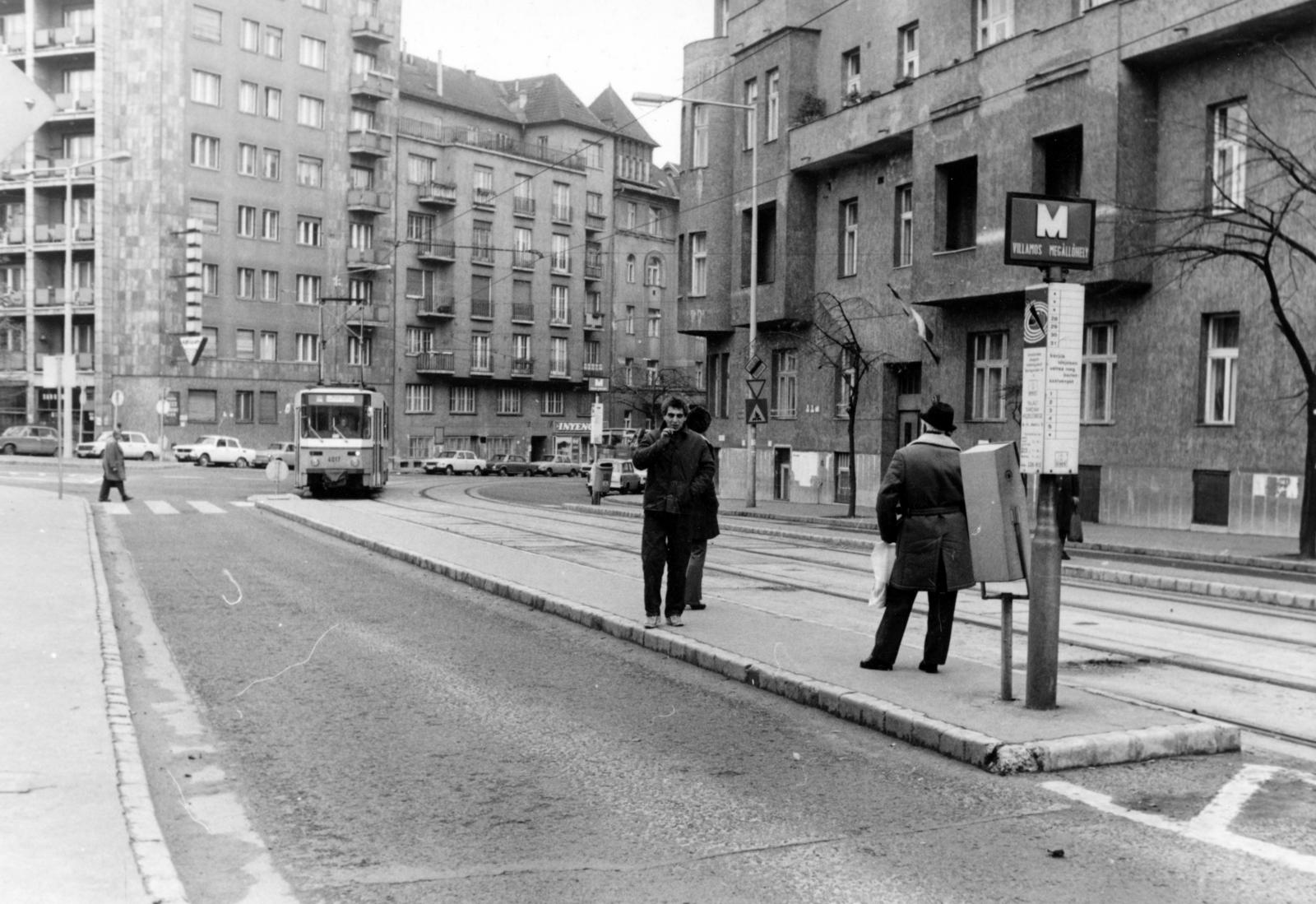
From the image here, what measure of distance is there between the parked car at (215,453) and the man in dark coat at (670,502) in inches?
2104

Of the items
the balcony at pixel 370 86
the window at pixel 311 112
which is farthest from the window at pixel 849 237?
the balcony at pixel 370 86

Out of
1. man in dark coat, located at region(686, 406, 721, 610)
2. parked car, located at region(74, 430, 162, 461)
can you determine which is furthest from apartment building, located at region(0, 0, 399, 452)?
man in dark coat, located at region(686, 406, 721, 610)

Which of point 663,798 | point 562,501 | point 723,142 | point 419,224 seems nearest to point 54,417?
point 419,224

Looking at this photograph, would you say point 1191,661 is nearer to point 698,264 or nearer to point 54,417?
point 698,264

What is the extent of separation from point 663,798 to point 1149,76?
22888 millimetres

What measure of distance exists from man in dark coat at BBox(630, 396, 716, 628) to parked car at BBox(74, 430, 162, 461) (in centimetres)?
5379

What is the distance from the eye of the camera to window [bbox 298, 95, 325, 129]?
67.8m

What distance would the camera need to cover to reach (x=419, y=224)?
7356 cm

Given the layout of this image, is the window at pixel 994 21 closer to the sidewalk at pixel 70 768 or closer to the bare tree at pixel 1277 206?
the bare tree at pixel 1277 206

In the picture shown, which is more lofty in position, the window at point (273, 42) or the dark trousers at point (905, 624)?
the window at point (273, 42)

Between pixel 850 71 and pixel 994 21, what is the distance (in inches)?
229

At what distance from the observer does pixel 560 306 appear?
82.1 meters

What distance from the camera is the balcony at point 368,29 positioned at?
69375 millimetres

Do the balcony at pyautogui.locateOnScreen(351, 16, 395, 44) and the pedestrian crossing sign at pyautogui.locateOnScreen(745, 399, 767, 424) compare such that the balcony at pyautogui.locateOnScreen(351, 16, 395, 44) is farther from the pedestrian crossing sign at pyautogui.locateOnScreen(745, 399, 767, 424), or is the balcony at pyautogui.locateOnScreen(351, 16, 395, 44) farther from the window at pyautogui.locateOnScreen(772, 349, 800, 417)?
the pedestrian crossing sign at pyautogui.locateOnScreen(745, 399, 767, 424)
